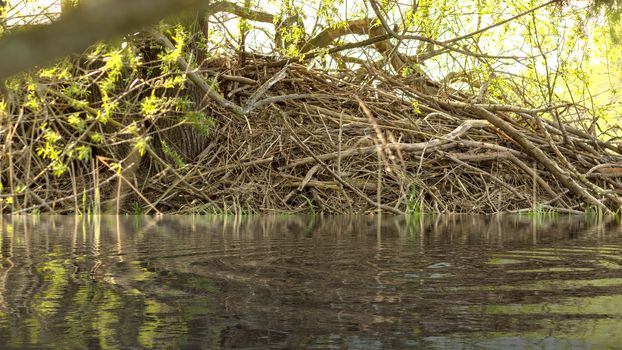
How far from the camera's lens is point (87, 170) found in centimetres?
875

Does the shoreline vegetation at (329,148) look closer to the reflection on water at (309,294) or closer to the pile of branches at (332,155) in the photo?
the pile of branches at (332,155)

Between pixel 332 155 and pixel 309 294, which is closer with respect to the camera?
pixel 309 294

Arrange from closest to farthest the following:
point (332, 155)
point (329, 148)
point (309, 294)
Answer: point (309, 294)
point (332, 155)
point (329, 148)

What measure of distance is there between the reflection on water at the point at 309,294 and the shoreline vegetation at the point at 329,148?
444cm

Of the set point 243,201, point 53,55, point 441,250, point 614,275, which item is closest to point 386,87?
point 243,201

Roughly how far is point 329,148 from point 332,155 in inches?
12.9

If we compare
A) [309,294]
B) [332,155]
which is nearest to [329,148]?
[332,155]

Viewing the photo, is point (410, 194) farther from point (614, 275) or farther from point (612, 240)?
point (614, 275)

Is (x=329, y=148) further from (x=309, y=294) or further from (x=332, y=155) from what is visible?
(x=309, y=294)

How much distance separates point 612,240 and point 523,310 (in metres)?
2.72

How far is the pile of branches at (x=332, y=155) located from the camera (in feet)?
27.9

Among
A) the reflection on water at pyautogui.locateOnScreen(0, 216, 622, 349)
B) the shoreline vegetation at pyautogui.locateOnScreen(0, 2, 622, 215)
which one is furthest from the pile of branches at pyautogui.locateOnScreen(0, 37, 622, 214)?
the reflection on water at pyautogui.locateOnScreen(0, 216, 622, 349)

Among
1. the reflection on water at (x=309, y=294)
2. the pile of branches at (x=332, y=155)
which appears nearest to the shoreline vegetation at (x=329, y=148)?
the pile of branches at (x=332, y=155)

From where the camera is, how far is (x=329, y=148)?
9.16m
